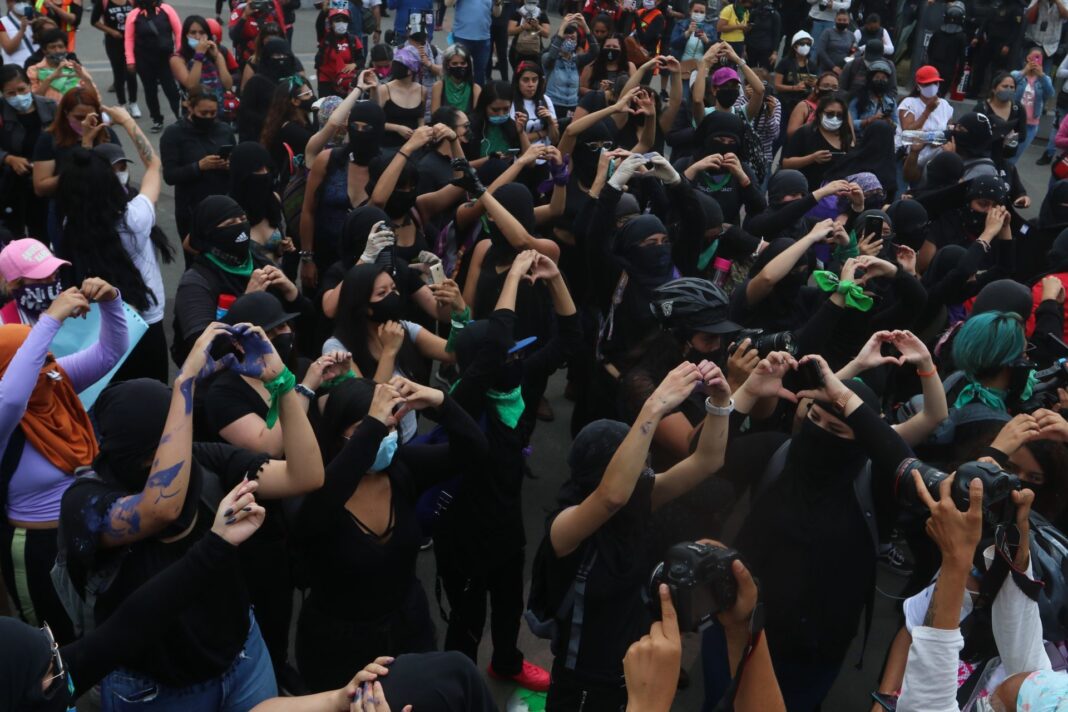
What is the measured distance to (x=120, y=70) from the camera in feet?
43.1

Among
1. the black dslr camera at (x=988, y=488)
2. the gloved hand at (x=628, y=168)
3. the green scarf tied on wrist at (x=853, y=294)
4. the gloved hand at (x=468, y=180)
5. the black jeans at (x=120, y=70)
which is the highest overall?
the black dslr camera at (x=988, y=488)

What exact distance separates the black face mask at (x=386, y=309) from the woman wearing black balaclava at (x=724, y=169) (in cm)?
269

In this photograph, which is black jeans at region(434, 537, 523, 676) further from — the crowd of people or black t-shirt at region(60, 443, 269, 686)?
black t-shirt at region(60, 443, 269, 686)

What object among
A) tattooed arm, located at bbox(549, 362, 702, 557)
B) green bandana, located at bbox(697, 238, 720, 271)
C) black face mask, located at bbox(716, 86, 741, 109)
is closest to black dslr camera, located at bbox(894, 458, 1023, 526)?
tattooed arm, located at bbox(549, 362, 702, 557)

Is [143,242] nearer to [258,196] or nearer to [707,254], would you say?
[258,196]

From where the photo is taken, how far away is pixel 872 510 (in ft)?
11.6

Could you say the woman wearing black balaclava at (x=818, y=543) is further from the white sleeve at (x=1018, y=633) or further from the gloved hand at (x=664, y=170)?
the gloved hand at (x=664, y=170)

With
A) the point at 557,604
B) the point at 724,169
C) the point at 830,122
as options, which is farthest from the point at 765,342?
the point at 830,122

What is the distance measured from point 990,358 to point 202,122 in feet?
17.1

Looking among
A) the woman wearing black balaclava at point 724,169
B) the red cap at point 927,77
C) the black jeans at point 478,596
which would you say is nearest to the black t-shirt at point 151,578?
the black jeans at point 478,596

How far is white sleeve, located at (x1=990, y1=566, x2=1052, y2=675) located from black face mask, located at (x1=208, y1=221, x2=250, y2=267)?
3788mm

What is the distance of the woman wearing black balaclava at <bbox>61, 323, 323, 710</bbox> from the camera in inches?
111

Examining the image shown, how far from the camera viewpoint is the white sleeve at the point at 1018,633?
2662 millimetres

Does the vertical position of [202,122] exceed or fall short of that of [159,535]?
it falls short
